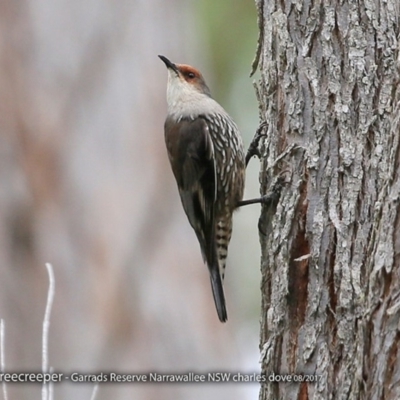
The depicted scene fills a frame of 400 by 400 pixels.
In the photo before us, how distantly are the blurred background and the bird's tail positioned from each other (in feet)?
3.16

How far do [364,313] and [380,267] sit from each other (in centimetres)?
16

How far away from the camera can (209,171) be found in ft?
13.1

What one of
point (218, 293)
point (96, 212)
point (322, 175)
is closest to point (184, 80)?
point (96, 212)

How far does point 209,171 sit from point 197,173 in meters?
0.07

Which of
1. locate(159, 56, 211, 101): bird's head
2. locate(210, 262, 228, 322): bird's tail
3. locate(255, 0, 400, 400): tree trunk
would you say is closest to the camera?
locate(255, 0, 400, 400): tree trunk

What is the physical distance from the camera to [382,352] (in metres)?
2.04

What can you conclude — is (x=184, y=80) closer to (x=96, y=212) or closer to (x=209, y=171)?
(x=209, y=171)

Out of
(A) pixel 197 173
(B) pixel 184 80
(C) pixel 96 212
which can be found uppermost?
(B) pixel 184 80

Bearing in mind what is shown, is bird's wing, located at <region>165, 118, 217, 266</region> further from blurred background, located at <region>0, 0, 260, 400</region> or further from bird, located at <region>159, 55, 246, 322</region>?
blurred background, located at <region>0, 0, 260, 400</region>

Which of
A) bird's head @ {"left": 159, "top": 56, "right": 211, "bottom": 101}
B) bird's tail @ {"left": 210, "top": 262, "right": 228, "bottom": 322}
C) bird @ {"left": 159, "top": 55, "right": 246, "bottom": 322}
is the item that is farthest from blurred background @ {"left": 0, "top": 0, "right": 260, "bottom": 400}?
bird's tail @ {"left": 210, "top": 262, "right": 228, "bottom": 322}

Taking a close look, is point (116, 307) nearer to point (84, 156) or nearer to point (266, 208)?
point (84, 156)

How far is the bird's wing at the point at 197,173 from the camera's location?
3.90 m

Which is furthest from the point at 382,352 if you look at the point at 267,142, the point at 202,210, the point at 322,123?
the point at 202,210

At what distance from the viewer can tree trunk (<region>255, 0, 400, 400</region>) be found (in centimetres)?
250
